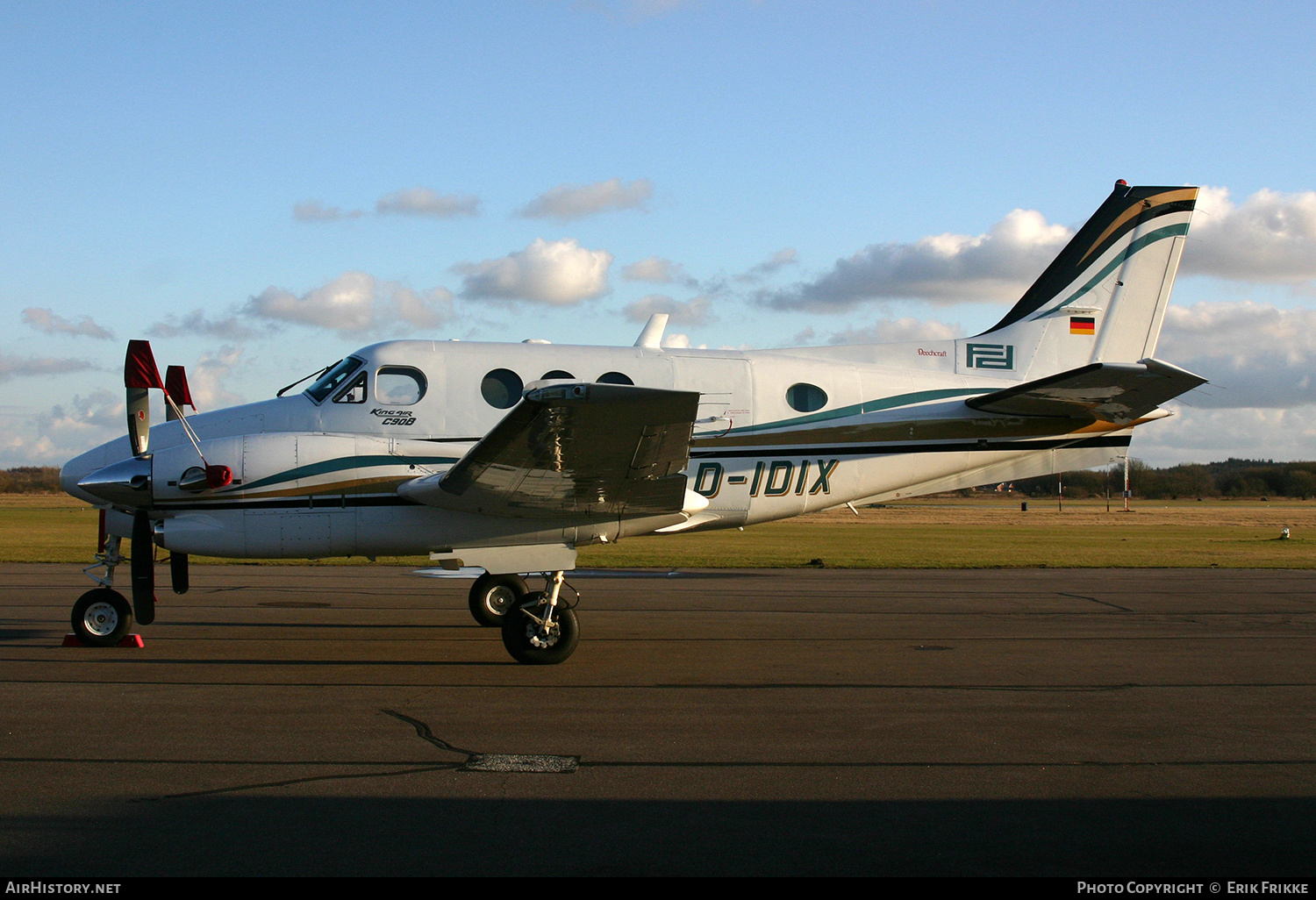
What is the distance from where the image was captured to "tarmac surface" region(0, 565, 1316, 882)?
448cm

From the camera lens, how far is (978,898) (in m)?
3.98

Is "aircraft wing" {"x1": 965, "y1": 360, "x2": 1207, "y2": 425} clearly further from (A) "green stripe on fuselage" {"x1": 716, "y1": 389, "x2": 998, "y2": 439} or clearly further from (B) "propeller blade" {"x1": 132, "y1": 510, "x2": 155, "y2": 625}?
(B) "propeller blade" {"x1": 132, "y1": 510, "x2": 155, "y2": 625}

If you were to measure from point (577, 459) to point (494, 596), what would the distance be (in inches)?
164

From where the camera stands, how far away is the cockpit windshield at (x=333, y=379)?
1065cm

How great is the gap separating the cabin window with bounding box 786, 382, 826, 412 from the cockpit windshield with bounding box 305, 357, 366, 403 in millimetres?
5017

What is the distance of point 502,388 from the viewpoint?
10852 millimetres

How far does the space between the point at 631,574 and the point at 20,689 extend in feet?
42.0

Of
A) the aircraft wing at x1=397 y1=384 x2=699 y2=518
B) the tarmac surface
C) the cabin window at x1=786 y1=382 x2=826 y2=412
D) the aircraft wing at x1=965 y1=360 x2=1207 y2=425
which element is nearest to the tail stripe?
the aircraft wing at x1=965 y1=360 x2=1207 y2=425

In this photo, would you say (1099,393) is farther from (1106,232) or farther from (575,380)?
(575,380)

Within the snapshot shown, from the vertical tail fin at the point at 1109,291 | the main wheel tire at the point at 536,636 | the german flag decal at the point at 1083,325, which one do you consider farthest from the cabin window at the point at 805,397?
the german flag decal at the point at 1083,325

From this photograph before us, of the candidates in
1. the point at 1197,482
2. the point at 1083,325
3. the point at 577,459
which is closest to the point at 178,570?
the point at 577,459

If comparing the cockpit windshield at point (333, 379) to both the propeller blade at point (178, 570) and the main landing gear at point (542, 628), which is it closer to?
the propeller blade at point (178, 570)

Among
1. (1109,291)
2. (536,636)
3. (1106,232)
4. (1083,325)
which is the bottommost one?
(536,636)

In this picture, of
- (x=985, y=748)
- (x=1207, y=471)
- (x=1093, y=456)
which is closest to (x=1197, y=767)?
(x=985, y=748)
